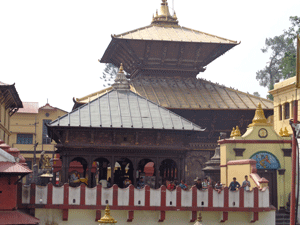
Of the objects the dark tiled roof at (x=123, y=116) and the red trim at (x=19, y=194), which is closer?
the red trim at (x=19, y=194)

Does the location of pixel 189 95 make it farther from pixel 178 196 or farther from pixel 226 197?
pixel 178 196

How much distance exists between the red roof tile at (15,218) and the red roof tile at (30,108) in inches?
2176

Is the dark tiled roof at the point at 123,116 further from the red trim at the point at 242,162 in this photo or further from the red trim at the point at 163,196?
the red trim at the point at 163,196

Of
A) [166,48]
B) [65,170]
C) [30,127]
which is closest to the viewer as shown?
[65,170]

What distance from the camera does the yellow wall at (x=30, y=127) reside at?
80500 mm

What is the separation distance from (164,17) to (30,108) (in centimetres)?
3313

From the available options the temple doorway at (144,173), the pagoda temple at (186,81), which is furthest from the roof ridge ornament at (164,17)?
the temple doorway at (144,173)

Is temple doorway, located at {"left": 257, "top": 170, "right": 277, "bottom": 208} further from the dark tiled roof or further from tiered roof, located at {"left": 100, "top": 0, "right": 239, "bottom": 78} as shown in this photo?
tiered roof, located at {"left": 100, "top": 0, "right": 239, "bottom": 78}

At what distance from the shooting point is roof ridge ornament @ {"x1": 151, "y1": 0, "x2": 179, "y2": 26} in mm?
55069

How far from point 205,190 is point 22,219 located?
9021mm

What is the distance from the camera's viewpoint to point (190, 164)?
1780 inches

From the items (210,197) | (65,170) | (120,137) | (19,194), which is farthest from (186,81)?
(19,194)

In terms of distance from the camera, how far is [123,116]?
108ft

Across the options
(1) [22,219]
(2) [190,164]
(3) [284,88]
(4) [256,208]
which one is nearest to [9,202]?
(1) [22,219]
